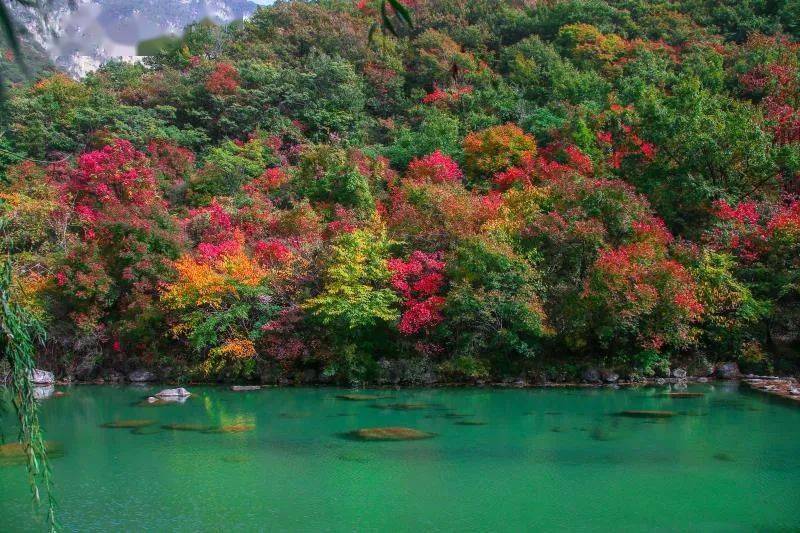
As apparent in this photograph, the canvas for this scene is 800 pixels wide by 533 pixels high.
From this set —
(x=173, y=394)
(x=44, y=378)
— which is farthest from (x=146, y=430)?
(x=44, y=378)

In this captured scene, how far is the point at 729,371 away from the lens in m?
19.9

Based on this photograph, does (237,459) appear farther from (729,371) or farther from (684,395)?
(729,371)

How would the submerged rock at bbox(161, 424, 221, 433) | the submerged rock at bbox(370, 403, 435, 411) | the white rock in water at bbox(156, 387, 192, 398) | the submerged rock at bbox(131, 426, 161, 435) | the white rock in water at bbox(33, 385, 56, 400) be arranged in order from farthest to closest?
1. the white rock in water at bbox(33, 385, 56, 400)
2. the white rock in water at bbox(156, 387, 192, 398)
3. the submerged rock at bbox(370, 403, 435, 411)
4. the submerged rock at bbox(161, 424, 221, 433)
5. the submerged rock at bbox(131, 426, 161, 435)

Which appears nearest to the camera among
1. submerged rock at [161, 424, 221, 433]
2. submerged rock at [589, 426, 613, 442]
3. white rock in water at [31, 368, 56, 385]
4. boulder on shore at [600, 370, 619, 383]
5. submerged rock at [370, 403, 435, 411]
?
submerged rock at [589, 426, 613, 442]

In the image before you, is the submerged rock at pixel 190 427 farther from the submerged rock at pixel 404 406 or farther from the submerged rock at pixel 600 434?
the submerged rock at pixel 600 434

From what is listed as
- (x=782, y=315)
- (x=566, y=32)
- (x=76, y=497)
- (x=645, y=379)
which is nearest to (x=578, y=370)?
(x=645, y=379)

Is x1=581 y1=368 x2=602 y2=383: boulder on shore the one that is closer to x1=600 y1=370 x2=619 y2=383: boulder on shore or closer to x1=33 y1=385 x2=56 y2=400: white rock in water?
x1=600 y1=370 x2=619 y2=383: boulder on shore

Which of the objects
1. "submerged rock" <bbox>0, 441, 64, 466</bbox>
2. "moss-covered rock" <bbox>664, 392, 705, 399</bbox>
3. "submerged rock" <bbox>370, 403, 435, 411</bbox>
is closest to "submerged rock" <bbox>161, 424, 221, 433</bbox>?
"submerged rock" <bbox>0, 441, 64, 466</bbox>

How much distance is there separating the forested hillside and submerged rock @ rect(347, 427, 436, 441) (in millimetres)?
5233

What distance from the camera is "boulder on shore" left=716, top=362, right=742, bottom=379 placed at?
19.8 metres

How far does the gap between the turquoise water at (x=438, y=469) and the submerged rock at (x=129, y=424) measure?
0.92 ft

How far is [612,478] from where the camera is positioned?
1128cm

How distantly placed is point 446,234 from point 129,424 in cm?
1043

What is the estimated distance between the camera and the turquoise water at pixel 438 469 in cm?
965
